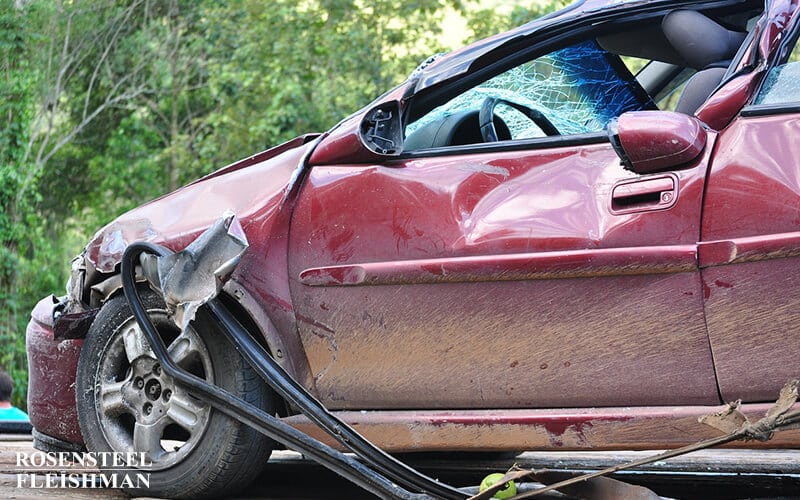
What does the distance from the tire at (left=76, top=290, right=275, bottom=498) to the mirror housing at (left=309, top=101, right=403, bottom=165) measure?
2.32ft

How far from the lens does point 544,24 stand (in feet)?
11.3

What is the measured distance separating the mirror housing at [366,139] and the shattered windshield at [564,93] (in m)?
0.18

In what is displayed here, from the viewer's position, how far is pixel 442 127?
367 centimetres

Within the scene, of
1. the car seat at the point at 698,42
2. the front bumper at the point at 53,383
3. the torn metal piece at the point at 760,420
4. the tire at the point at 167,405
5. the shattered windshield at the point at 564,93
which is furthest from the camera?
the front bumper at the point at 53,383

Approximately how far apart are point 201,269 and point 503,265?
103cm

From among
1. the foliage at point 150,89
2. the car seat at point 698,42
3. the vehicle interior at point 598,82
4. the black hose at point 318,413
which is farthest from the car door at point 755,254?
the foliage at point 150,89

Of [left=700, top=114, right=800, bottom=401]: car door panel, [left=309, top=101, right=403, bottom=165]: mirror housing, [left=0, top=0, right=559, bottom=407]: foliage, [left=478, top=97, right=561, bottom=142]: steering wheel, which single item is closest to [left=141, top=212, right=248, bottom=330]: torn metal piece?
[left=309, top=101, right=403, bottom=165]: mirror housing

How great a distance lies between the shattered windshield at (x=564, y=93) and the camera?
3756mm

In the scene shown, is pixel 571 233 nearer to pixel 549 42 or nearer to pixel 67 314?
pixel 549 42

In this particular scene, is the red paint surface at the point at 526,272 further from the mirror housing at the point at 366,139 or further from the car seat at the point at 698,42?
the car seat at the point at 698,42

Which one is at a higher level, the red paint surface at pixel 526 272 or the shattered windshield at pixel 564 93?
the shattered windshield at pixel 564 93

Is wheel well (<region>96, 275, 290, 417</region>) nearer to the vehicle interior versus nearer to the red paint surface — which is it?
the red paint surface

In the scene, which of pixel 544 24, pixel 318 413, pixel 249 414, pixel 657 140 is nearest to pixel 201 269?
pixel 249 414

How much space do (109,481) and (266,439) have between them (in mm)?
619
